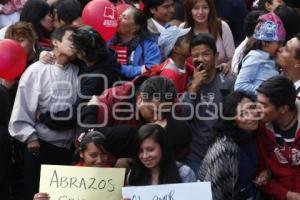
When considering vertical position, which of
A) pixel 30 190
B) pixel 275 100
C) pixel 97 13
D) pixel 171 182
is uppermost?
pixel 97 13

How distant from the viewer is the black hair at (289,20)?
22.6 ft

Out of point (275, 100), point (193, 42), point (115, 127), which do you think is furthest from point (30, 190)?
point (275, 100)

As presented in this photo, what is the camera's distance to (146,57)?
6938mm

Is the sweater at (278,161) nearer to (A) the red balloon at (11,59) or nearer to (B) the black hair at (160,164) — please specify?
(B) the black hair at (160,164)

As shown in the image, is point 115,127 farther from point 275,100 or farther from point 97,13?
point 97,13

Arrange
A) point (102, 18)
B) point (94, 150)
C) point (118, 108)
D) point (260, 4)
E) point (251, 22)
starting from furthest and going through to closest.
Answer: point (260, 4)
point (251, 22)
point (102, 18)
point (118, 108)
point (94, 150)

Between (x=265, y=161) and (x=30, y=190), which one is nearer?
(x=265, y=161)

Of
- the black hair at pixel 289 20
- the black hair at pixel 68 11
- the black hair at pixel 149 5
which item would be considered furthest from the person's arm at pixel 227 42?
the black hair at pixel 68 11

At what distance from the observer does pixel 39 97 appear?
620 centimetres

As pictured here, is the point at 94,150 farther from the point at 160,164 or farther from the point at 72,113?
the point at 72,113

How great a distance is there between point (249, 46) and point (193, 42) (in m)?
0.85

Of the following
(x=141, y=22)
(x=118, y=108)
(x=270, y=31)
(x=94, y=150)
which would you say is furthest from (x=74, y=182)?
(x=141, y=22)

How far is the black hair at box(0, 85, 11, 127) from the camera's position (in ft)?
20.2

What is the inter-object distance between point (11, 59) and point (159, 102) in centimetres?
150
